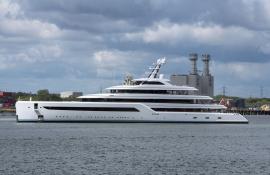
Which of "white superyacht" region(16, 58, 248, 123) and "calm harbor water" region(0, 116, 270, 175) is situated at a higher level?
"white superyacht" region(16, 58, 248, 123)

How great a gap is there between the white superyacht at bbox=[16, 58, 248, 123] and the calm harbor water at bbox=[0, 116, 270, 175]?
1809 centimetres

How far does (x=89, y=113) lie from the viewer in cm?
11644

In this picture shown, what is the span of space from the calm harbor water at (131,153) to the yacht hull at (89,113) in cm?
1779

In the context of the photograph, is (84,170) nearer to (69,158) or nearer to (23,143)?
(69,158)

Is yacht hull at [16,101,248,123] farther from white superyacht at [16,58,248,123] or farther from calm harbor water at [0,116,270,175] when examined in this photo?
calm harbor water at [0,116,270,175]

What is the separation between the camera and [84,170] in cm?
5291

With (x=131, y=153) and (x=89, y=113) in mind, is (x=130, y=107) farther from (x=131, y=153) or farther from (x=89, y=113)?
(x=131, y=153)

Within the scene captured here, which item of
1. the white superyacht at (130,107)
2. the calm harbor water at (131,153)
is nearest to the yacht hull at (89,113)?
the white superyacht at (130,107)

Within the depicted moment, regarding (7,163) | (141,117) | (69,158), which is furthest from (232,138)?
(7,163)

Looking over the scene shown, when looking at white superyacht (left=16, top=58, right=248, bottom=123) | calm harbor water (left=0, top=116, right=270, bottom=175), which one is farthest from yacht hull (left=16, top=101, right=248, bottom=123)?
calm harbor water (left=0, top=116, right=270, bottom=175)

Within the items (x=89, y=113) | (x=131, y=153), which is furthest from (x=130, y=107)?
(x=131, y=153)

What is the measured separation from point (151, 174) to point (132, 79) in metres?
75.2

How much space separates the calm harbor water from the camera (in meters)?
54.1

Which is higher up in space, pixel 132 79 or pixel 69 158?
pixel 132 79
